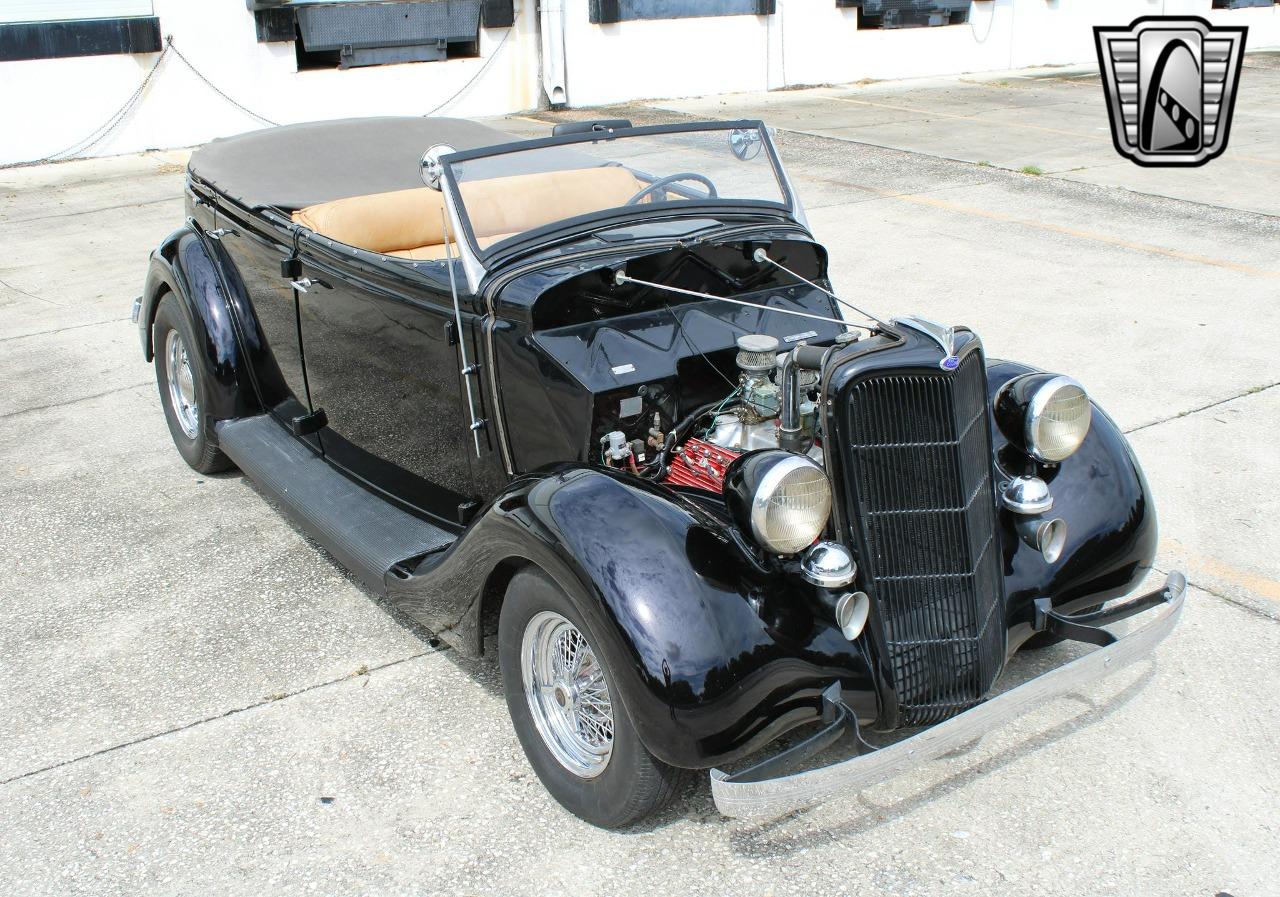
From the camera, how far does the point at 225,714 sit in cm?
370

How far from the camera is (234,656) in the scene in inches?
158

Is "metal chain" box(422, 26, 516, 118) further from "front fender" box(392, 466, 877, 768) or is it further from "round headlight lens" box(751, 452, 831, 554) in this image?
"round headlight lens" box(751, 452, 831, 554)

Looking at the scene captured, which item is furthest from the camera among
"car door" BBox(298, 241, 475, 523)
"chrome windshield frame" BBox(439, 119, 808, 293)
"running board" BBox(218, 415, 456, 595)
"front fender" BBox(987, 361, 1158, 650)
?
"car door" BBox(298, 241, 475, 523)

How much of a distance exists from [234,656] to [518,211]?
1.74 meters

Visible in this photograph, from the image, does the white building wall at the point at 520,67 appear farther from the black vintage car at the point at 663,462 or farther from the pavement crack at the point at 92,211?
the black vintage car at the point at 663,462

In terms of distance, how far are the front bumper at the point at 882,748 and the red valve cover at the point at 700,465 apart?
80 centimetres

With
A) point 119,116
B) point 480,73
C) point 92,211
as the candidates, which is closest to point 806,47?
point 480,73

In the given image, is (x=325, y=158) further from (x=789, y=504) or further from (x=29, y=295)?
(x=29, y=295)

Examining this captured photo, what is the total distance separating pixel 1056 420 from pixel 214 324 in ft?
11.2

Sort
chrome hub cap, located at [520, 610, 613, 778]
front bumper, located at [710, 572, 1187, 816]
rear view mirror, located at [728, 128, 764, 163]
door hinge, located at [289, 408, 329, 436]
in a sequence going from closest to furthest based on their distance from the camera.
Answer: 1. front bumper, located at [710, 572, 1187, 816]
2. chrome hub cap, located at [520, 610, 613, 778]
3. rear view mirror, located at [728, 128, 764, 163]
4. door hinge, located at [289, 408, 329, 436]

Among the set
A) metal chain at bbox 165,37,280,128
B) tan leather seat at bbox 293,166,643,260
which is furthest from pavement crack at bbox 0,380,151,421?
metal chain at bbox 165,37,280,128

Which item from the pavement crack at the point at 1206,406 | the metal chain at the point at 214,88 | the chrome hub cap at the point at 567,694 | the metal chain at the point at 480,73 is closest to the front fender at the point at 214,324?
the chrome hub cap at the point at 567,694

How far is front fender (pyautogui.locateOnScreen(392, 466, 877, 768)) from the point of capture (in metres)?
2.77

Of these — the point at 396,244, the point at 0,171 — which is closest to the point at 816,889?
the point at 396,244
